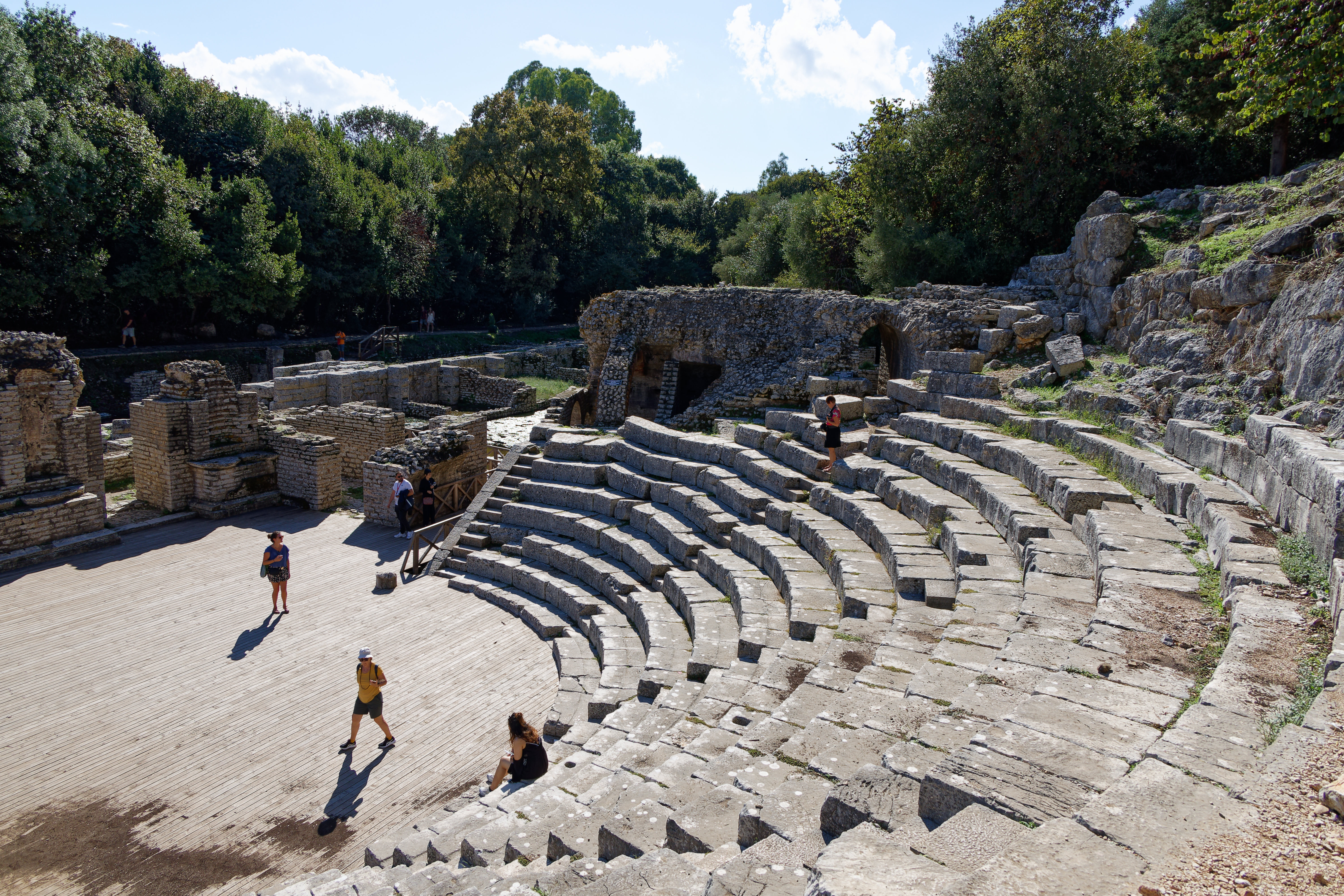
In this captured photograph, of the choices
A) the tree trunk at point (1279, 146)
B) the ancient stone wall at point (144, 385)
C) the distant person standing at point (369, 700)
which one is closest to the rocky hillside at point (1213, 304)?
the tree trunk at point (1279, 146)

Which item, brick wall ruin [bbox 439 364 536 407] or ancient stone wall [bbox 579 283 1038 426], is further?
brick wall ruin [bbox 439 364 536 407]

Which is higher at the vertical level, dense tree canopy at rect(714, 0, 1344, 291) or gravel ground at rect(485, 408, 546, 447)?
dense tree canopy at rect(714, 0, 1344, 291)

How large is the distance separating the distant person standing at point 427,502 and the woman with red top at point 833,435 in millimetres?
6801

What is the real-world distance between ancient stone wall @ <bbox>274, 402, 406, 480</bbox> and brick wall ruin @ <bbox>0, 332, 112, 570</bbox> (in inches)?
177

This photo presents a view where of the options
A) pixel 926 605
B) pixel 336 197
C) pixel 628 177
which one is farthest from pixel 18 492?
pixel 628 177

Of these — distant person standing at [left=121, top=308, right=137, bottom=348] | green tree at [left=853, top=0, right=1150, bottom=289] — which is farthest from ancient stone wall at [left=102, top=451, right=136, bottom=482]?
green tree at [left=853, top=0, right=1150, bottom=289]

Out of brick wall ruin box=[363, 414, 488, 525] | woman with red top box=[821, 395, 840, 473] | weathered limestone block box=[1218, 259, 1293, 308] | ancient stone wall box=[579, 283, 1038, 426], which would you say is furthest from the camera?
ancient stone wall box=[579, 283, 1038, 426]

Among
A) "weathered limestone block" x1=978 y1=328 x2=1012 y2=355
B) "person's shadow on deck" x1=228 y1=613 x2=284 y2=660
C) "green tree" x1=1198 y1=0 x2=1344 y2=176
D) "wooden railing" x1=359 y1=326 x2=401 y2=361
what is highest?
"green tree" x1=1198 y1=0 x2=1344 y2=176

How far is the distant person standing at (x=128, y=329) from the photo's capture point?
2598 centimetres

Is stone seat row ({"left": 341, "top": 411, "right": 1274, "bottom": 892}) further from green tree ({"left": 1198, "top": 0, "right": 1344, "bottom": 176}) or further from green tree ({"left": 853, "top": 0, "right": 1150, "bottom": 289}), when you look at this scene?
green tree ({"left": 853, "top": 0, "right": 1150, "bottom": 289})

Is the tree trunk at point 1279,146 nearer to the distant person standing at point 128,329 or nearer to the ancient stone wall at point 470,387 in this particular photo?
the ancient stone wall at point 470,387

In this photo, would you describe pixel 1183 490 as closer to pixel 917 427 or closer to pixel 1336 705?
pixel 1336 705

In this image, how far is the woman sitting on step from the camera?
6320mm

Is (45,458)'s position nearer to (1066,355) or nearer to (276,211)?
(1066,355)
